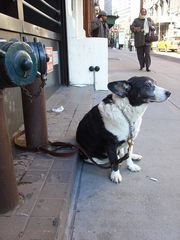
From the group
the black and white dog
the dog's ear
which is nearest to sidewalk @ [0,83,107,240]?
the black and white dog

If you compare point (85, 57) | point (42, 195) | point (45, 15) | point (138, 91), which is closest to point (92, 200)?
point (42, 195)

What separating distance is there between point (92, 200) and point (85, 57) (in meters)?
6.04

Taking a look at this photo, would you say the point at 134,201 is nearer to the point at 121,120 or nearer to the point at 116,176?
the point at 116,176

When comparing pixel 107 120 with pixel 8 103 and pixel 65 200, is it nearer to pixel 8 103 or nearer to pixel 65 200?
pixel 65 200

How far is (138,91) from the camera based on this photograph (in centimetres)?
339

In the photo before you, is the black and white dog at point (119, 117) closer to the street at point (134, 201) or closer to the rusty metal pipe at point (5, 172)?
the street at point (134, 201)

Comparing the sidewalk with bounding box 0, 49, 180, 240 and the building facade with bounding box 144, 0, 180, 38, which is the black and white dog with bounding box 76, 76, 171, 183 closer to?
the sidewalk with bounding box 0, 49, 180, 240

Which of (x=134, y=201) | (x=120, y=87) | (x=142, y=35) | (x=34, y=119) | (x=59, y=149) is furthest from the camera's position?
(x=142, y=35)

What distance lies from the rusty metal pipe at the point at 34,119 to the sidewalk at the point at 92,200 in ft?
0.55

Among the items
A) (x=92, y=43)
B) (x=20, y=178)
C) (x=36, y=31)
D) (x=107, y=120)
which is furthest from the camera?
(x=92, y=43)

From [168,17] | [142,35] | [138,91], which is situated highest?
[168,17]

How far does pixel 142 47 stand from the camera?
13.2m

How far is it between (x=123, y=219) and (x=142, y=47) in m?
11.1

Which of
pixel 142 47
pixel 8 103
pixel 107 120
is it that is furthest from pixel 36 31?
pixel 142 47
